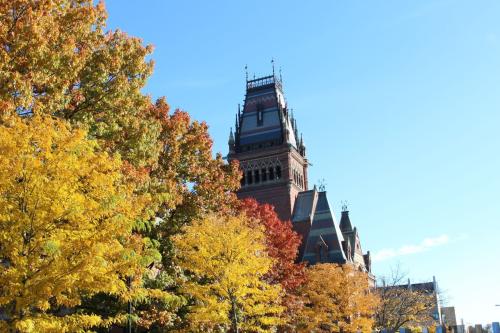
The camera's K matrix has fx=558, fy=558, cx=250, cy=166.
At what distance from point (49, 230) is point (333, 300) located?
1342 inches

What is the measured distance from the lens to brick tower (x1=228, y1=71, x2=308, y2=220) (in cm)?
6950

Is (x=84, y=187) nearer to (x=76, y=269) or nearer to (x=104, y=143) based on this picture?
(x=76, y=269)

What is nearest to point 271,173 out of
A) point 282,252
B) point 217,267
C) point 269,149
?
point 269,149

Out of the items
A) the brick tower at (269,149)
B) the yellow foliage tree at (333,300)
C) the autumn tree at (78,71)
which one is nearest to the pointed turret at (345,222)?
the brick tower at (269,149)

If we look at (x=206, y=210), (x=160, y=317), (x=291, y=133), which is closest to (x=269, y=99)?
(x=291, y=133)

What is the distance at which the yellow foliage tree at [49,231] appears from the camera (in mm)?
12367

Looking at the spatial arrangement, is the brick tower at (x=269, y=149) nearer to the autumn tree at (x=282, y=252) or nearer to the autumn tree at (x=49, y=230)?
the autumn tree at (x=282, y=252)

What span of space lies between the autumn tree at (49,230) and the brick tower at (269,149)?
54982mm

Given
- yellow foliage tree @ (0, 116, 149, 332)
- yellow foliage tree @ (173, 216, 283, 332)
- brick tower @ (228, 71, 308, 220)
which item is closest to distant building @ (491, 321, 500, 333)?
yellow foliage tree @ (173, 216, 283, 332)

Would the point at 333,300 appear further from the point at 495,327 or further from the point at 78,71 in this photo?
the point at 78,71

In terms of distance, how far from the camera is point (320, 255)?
63.9 meters

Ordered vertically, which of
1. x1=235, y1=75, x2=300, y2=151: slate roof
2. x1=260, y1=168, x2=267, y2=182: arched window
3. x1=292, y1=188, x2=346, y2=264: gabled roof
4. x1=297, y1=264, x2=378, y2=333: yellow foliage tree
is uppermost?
x1=235, y1=75, x2=300, y2=151: slate roof

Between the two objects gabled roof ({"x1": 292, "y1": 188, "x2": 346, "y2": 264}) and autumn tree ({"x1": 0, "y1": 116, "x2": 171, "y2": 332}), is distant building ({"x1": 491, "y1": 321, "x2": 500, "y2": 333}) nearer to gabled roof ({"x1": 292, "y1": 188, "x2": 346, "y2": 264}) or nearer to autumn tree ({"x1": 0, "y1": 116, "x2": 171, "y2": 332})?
autumn tree ({"x1": 0, "y1": 116, "x2": 171, "y2": 332})

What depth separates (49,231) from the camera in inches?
514
